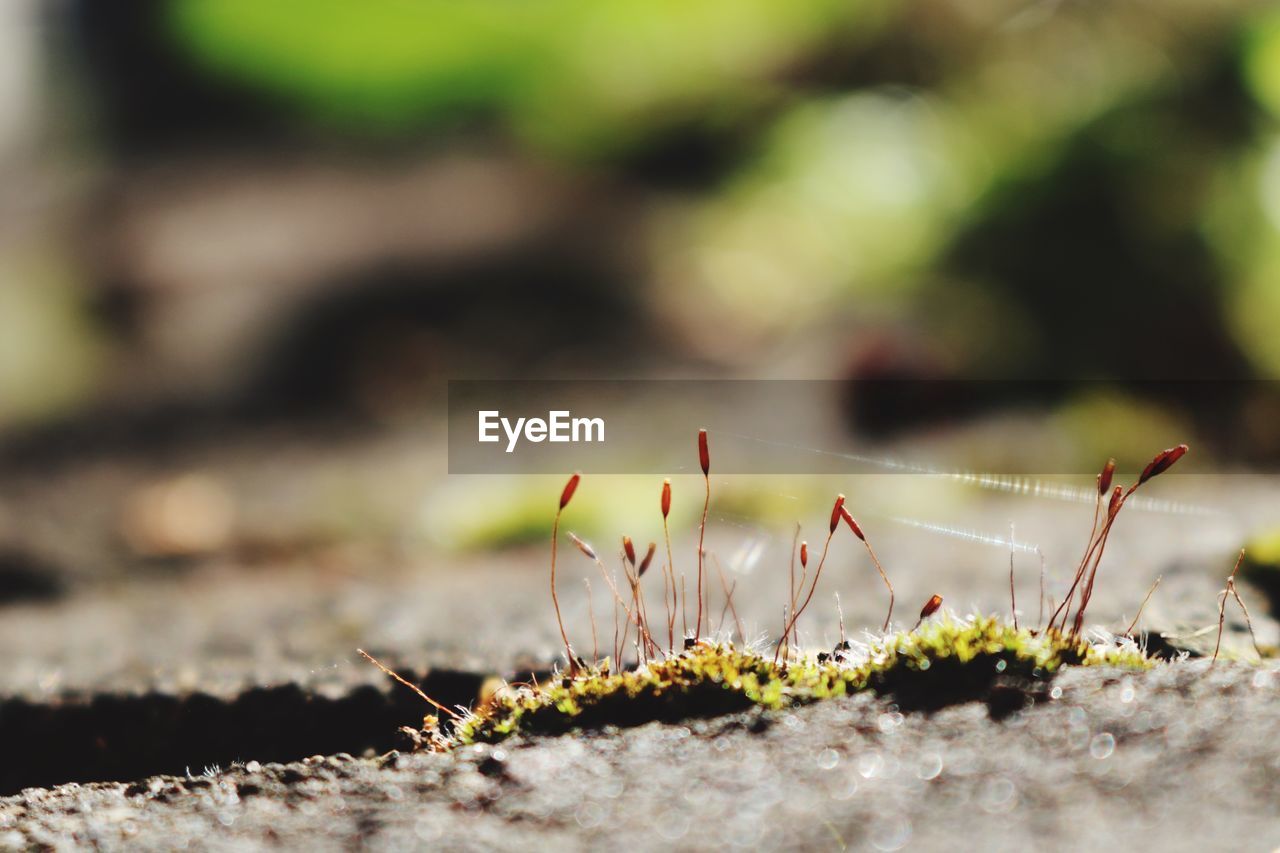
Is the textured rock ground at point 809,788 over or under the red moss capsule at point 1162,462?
under

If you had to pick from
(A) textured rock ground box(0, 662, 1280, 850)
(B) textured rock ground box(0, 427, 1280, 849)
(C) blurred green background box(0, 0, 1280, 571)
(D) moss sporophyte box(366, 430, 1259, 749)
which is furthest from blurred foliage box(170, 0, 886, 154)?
(A) textured rock ground box(0, 662, 1280, 850)

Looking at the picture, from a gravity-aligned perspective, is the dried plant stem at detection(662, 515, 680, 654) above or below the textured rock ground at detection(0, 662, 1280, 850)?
above

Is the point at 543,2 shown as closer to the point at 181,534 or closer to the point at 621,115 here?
the point at 621,115

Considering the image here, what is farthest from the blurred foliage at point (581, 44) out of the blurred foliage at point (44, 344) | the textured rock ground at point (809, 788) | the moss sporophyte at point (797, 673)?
the textured rock ground at point (809, 788)

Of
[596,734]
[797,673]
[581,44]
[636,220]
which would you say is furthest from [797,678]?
[581,44]

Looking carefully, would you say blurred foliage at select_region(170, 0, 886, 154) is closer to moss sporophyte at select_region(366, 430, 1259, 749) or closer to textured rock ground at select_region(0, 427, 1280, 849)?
textured rock ground at select_region(0, 427, 1280, 849)

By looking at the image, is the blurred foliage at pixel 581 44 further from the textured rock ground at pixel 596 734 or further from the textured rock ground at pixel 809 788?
the textured rock ground at pixel 809 788

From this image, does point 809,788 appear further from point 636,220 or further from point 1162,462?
point 636,220

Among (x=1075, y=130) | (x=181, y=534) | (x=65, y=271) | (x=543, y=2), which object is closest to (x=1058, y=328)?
(x=1075, y=130)
